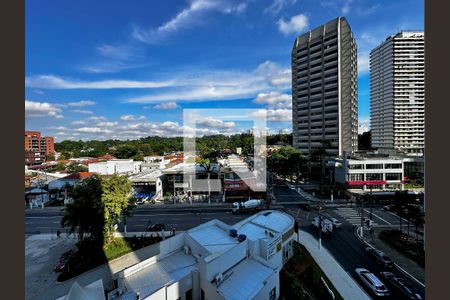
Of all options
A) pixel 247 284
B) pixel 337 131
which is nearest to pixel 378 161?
pixel 337 131

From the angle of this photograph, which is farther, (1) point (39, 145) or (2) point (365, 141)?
(1) point (39, 145)

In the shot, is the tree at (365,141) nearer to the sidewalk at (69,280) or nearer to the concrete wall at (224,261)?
the concrete wall at (224,261)

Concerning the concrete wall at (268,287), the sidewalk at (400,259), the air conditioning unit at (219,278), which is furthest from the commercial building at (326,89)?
the air conditioning unit at (219,278)

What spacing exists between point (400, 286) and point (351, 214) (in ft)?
42.7

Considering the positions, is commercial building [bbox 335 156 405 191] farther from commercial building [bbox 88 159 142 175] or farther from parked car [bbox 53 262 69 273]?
commercial building [bbox 88 159 142 175]

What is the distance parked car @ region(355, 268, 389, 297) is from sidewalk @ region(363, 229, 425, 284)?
10.5 feet

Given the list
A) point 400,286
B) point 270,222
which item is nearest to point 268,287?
point 270,222

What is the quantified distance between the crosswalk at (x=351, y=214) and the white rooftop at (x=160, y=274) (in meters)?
18.5

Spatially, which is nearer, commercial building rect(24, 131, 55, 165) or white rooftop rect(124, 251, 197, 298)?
white rooftop rect(124, 251, 197, 298)

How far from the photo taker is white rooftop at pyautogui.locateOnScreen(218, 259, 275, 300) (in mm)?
9750

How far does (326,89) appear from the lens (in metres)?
49.0

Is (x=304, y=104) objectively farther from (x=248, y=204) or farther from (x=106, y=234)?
(x=106, y=234)

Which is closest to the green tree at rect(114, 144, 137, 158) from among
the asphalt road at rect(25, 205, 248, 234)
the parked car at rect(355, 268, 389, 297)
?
the asphalt road at rect(25, 205, 248, 234)

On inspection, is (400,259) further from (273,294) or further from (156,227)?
(156,227)
